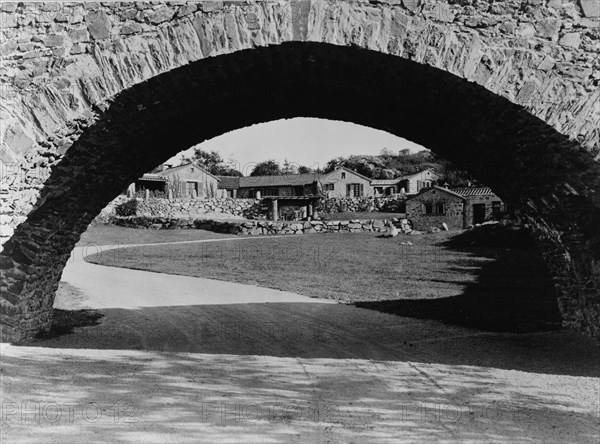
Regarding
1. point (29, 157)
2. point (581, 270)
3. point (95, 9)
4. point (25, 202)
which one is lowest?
point (581, 270)

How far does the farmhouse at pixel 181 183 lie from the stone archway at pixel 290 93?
41804 millimetres

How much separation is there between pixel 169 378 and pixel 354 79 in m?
3.98

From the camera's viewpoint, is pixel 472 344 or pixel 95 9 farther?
pixel 472 344

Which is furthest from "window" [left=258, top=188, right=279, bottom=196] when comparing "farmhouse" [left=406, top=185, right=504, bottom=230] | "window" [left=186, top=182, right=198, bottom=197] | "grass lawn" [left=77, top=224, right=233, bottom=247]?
"grass lawn" [left=77, top=224, right=233, bottom=247]

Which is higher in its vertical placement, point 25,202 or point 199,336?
point 25,202

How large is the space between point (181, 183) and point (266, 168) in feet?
108

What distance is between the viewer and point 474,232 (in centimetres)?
→ 2350

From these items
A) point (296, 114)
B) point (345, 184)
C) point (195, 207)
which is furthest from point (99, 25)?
point (345, 184)

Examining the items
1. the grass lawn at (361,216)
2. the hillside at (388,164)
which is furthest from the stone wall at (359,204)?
the hillside at (388,164)

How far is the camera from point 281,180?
54.4 metres

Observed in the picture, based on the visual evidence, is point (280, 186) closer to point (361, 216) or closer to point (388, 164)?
point (361, 216)

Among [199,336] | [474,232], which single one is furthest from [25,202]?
[474,232]

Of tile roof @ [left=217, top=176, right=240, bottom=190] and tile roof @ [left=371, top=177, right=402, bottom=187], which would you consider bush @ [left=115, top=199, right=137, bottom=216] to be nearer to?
tile roof @ [left=217, top=176, right=240, bottom=190]

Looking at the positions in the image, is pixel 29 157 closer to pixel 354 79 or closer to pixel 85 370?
pixel 85 370
